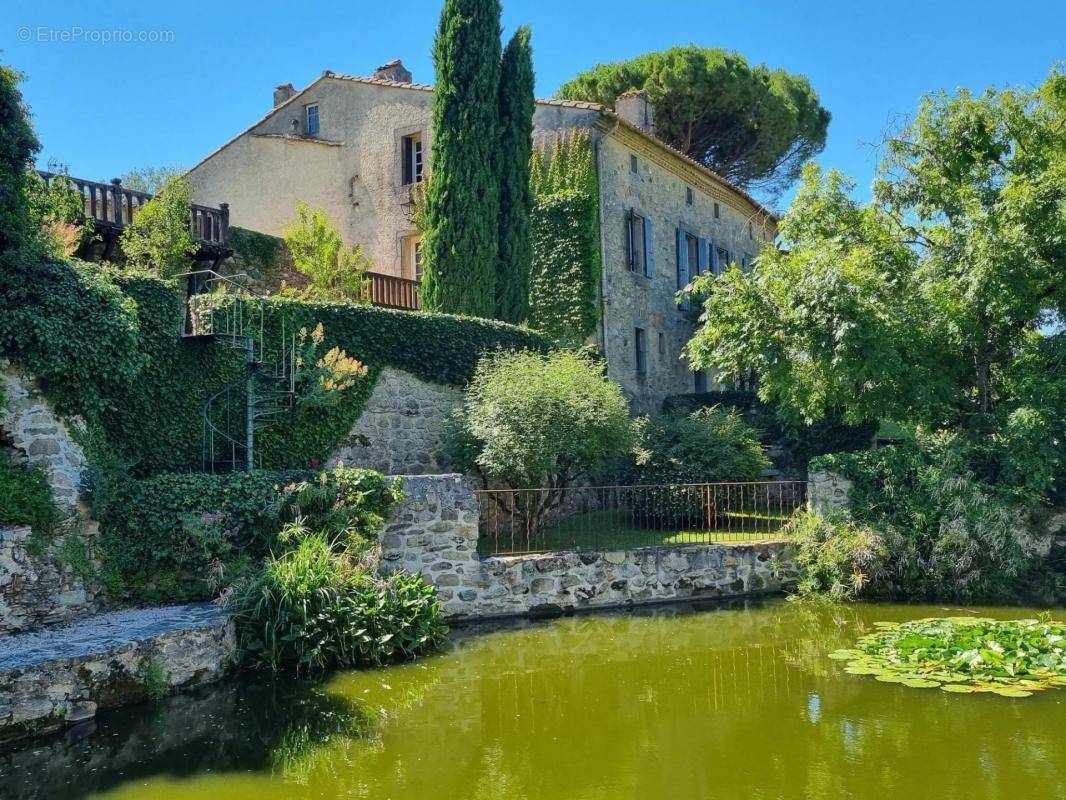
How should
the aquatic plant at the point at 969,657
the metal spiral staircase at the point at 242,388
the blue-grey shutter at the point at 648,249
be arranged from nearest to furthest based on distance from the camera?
the aquatic plant at the point at 969,657
the metal spiral staircase at the point at 242,388
the blue-grey shutter at the point at 648,249

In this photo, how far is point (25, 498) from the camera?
909 centimetres

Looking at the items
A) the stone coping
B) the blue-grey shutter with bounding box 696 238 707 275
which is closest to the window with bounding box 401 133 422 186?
the blue-grey shutter with bounding box 696 238 707 275

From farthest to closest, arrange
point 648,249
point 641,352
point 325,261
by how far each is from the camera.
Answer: point 648,249
point 641,352
point 325,261

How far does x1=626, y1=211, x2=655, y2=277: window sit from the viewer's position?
21234mm

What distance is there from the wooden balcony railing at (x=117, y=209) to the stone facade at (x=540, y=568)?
759 cm

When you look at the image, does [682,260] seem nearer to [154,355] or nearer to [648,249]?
[648,249]

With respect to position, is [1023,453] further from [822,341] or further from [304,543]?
[304,543]

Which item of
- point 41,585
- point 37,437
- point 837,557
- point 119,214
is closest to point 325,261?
point 119,214

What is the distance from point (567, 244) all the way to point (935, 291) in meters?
8.42

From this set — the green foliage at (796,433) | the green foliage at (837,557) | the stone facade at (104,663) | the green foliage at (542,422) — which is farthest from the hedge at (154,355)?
the green foliage at (796,433)

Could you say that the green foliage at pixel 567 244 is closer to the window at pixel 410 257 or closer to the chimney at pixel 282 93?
the window at pixel 410 257

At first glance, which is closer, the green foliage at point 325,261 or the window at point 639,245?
the green foliage at point 325,261

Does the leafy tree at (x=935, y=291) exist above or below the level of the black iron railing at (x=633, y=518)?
above

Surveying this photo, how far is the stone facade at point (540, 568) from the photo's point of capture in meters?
11.2
